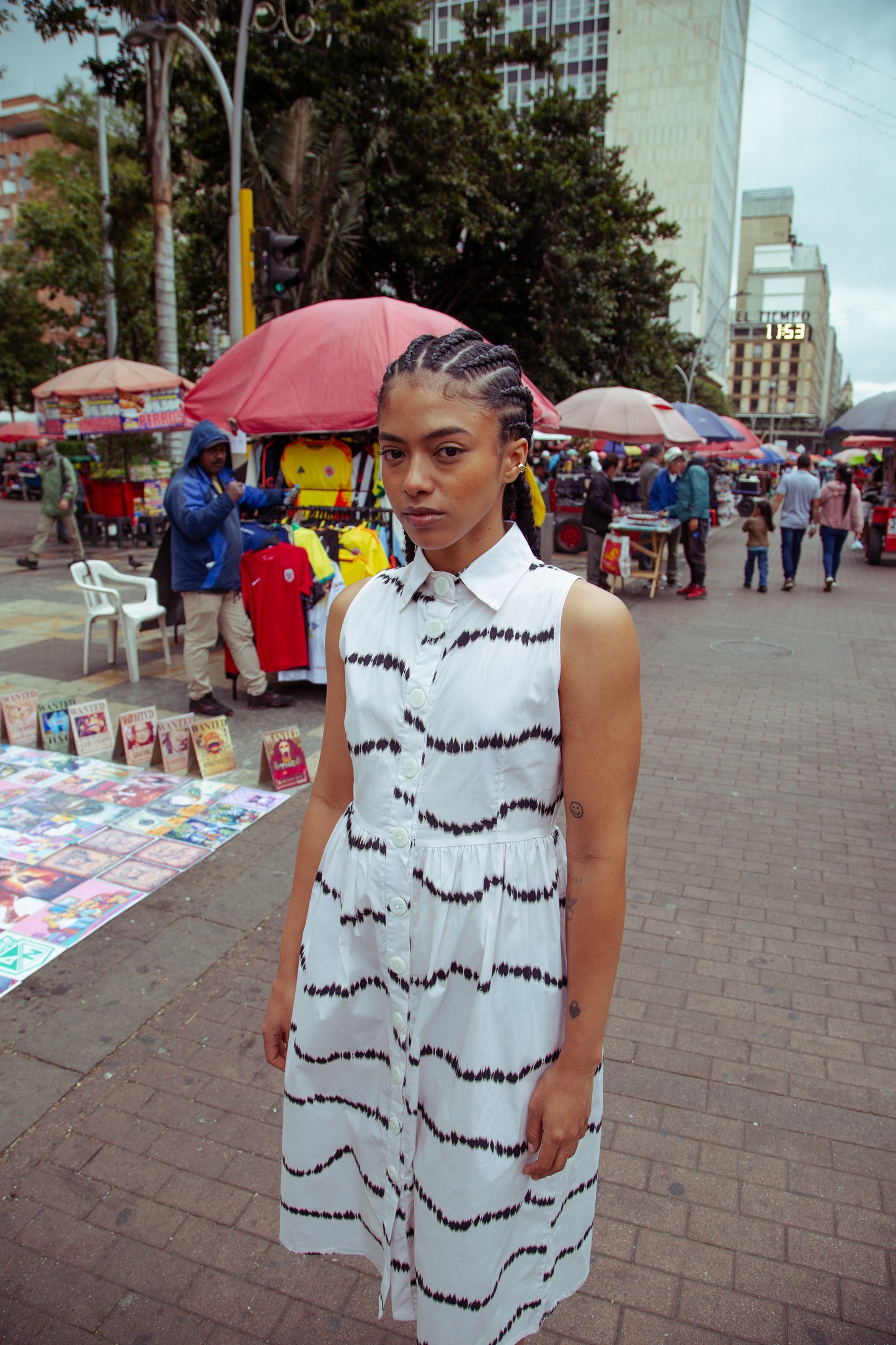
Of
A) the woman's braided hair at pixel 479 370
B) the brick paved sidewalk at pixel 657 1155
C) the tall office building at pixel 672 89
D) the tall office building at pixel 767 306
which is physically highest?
the tall office building at pixel 672 89

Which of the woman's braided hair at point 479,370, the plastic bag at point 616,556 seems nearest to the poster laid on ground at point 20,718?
the woman's braided hair at point 479,370

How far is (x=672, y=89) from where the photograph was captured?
3688 inches

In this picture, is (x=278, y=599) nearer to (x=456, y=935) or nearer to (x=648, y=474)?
(x=456, y=935)

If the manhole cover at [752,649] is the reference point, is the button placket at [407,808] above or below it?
above

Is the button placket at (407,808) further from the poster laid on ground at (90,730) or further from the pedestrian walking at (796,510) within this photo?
the pedestrian walking at (796,510)

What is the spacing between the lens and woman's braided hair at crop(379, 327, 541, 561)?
128cm

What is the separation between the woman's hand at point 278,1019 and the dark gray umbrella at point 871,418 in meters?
14.2

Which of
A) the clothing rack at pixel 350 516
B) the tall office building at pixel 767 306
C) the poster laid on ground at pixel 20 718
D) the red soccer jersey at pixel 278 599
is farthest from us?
the tall office building at pixel 767 306

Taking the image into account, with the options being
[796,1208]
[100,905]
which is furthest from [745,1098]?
[100,905]

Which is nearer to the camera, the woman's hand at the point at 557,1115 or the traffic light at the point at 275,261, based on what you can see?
the woman's hand at the point at 557,1115

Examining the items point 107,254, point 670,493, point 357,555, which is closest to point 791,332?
point 670,493

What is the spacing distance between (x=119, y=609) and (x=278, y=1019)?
598cm

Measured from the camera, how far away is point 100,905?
12.5 ft

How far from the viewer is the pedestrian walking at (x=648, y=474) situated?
596 inches
